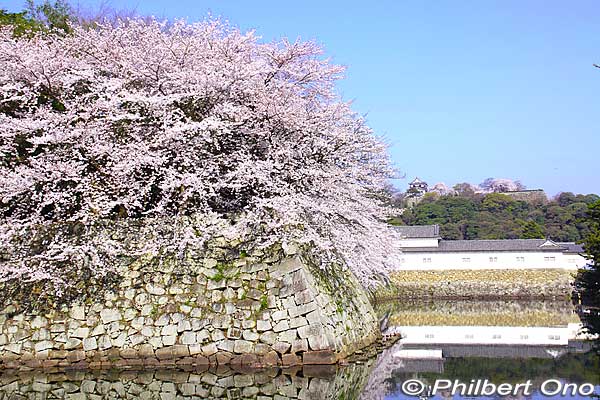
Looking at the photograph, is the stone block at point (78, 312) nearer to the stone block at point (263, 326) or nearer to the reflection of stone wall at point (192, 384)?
the reflection of stone wall at point (192, 384)

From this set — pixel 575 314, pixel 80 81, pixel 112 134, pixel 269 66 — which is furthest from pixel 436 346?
pixel 575 314

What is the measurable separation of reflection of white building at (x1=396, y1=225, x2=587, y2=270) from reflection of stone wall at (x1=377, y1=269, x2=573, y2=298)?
452 millimetres

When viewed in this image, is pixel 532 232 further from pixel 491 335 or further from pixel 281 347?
pixel 281 347

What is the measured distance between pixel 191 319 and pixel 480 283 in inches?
958

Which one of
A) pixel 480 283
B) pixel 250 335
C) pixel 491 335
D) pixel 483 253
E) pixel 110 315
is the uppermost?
pixel 110 315

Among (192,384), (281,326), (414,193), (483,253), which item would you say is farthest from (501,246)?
(414,193)

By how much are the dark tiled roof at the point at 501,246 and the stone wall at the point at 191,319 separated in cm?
2383

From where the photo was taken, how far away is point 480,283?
99.7ft

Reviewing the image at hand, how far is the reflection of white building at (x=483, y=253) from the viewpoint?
3030 cm

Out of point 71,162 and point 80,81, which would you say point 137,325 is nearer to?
point 71,162

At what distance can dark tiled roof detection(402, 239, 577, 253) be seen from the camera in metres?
30.3

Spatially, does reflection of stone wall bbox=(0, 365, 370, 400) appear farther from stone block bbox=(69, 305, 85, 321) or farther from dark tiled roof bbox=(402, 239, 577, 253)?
dark tiled roof bbox=(402, 239, 577, 253)

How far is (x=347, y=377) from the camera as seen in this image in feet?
25.1

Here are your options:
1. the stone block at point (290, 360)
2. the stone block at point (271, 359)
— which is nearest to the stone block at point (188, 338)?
the stone block at point (271, 359)
